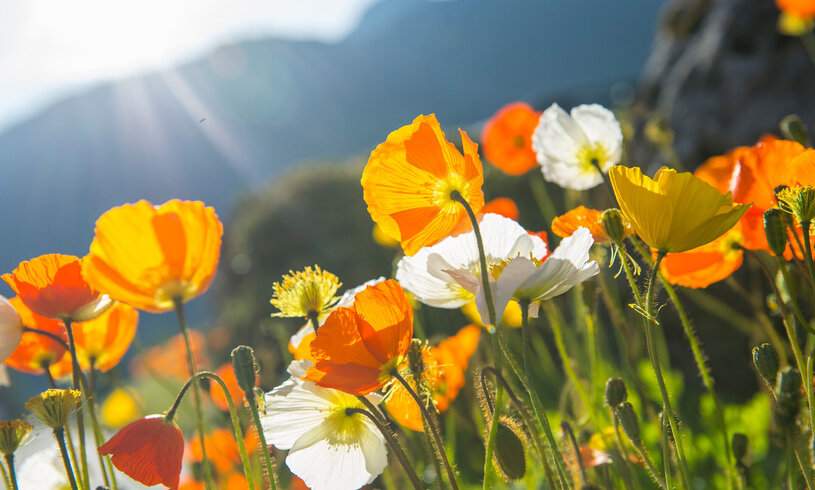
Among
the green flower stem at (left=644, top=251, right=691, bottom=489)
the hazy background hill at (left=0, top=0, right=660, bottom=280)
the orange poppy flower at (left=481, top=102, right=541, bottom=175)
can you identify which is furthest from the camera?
the hazy background hill at (left=0, top=0, right=660, bottom=280)

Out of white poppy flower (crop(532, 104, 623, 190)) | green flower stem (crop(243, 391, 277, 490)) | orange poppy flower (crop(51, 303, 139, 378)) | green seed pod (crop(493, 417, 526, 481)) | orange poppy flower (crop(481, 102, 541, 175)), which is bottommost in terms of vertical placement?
green seed pod (crop(493, 417, 526, 481))

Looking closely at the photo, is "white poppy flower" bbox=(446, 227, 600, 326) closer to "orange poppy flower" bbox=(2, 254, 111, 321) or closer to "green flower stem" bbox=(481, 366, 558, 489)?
"green flower stem" bbox=(481, 366, 558, 489)

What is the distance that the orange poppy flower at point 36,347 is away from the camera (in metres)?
0.67

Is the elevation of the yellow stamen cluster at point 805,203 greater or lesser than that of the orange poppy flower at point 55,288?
lesser

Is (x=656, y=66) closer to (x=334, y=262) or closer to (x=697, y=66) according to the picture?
(x=697, y=66)

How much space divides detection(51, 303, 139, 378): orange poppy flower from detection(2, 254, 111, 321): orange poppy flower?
0.11 meters

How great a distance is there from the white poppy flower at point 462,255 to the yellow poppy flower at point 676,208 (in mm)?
120

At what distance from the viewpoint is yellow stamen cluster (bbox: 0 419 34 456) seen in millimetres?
516

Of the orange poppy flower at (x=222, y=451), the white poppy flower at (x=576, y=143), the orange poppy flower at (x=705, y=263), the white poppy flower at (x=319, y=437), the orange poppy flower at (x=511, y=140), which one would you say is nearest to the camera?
the white poppy flower at (x=319, y=437)

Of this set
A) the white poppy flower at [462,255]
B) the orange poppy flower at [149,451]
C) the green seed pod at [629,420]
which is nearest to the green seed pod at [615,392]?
the green seed pod at [629,420]

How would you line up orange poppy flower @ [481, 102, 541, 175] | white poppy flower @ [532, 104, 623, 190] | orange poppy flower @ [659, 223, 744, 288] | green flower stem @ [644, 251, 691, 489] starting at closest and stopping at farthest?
green flower stem @ [644, 251, 691, 489] < orange poppy flower @ [659, 223, 744, 288] < white poppy flower @ [532, 104, 623, 190] < orange poppy flower @ [481, 102, 541, 175]

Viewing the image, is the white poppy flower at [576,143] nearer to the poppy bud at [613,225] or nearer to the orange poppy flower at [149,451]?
the poppy bud at [613,225]

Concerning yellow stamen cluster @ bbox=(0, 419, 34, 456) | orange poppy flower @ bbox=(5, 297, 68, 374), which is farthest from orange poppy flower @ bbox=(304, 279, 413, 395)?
orange poppy flower @ bbox=(5, 297, 68, 374)

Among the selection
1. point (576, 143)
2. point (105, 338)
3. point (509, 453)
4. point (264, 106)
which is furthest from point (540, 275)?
point (264, 106)
